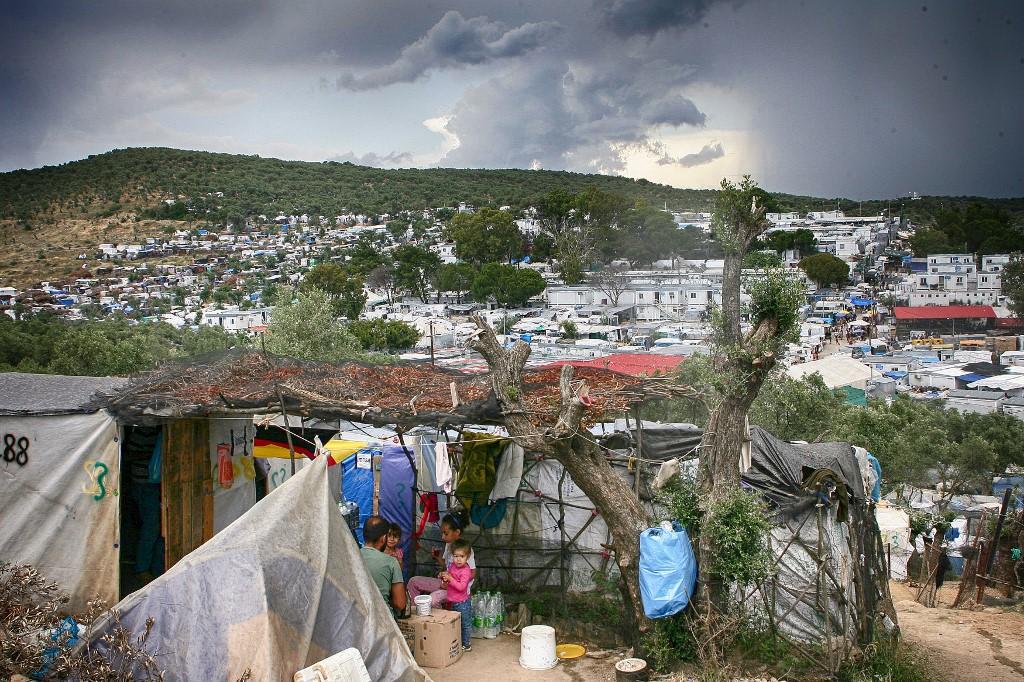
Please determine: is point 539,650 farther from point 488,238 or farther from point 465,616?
point 488,238

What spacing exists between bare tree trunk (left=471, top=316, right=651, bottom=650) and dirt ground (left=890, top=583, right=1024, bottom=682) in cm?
287

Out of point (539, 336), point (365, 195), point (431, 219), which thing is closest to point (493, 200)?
point (431, 219)

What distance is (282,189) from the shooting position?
118938mm

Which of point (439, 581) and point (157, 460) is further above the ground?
point (157, 460)

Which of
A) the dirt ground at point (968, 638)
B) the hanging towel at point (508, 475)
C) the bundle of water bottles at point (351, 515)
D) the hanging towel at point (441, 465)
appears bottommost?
the dirt ground at point (968, 638)

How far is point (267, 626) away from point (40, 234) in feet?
307

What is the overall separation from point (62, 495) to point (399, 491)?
2950 millimetres

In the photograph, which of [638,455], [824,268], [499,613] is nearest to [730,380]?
[638,455]

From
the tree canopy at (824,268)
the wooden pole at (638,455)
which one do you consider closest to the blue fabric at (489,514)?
the wooden pole at (638,455)

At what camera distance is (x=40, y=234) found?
86.9 meters

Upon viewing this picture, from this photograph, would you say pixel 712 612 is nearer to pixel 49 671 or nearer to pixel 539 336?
pixel 49 671

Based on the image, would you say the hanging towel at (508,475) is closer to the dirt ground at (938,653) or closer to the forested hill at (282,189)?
the dirt ground at (938,653)

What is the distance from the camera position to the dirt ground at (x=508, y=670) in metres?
6.75

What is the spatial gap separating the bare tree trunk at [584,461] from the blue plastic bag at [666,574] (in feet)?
0.80
